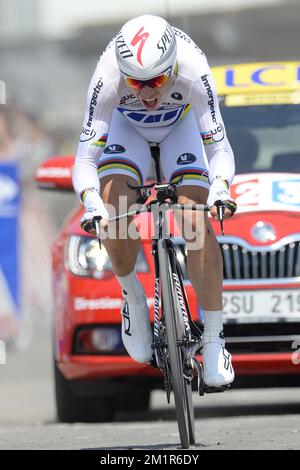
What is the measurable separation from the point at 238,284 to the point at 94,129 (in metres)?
1.61

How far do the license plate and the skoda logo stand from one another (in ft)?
0.92

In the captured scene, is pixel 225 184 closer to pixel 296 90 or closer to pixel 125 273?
pixel 125 273

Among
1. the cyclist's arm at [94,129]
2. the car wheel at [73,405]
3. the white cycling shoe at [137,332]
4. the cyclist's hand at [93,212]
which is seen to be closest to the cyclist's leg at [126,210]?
the white cycling shoe at [137,332]

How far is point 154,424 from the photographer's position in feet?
30.2

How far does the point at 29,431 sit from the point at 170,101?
221 cm

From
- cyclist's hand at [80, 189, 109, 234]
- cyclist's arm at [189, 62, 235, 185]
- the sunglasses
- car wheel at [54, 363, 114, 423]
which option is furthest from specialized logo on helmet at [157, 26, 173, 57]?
car wheel at [54, 363, 114, 423]

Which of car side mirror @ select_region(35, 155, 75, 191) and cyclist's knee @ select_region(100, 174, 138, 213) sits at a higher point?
car side mirror @ select_region(35, 155, 75, 191)

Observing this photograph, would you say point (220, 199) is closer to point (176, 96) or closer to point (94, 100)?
point (176, 96)

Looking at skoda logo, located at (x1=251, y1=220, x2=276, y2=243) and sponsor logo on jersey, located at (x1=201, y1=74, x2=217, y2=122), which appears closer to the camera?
sponsor logo on jersey, located at (x1=201, y1=74, x2=217, y2=122)

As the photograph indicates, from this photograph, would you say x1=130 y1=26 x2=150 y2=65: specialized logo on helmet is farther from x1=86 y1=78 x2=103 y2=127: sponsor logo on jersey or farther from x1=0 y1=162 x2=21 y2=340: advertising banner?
x1=0 y1=162 x2=21 y2=340: advertising banner

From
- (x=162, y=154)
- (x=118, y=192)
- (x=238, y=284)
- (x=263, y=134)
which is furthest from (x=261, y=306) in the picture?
(x=118, y=192)

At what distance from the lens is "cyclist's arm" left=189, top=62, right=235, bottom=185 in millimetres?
7258

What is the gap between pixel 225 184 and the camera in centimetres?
709

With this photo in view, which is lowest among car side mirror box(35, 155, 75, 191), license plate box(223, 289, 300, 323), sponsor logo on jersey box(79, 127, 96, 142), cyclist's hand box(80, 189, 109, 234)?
cyclist's hand box(80, 189, 109, 234)
